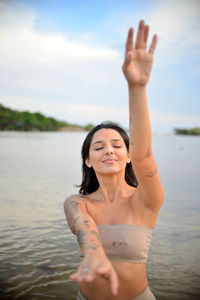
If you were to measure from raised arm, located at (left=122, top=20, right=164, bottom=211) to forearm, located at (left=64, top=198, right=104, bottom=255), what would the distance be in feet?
1.86

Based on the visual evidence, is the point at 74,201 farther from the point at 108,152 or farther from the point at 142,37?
the point at 142,37

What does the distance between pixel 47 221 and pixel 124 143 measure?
542cm

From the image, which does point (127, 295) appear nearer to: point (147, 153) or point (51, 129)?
point (147, 153)

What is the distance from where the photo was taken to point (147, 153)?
114 inches

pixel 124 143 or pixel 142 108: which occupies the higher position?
pixel 142 108

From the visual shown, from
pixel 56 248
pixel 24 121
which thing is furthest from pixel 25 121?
pixel 56 248

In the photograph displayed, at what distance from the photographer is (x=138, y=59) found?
2658 mm

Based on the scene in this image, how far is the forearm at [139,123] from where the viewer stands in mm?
2676

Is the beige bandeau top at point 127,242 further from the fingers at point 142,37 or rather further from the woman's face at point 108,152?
the fingers at point 142,37

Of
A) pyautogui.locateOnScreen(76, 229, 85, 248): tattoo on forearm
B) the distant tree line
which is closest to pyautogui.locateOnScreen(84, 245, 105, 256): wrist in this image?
pyautogui.locateOnScreen(76, 229, 85, 248): tattoo on forearm

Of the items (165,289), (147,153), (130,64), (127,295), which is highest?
(130,64)

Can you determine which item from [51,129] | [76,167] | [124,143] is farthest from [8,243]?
[51,129]

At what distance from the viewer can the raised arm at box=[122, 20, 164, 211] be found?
2.63m

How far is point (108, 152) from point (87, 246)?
953mm
